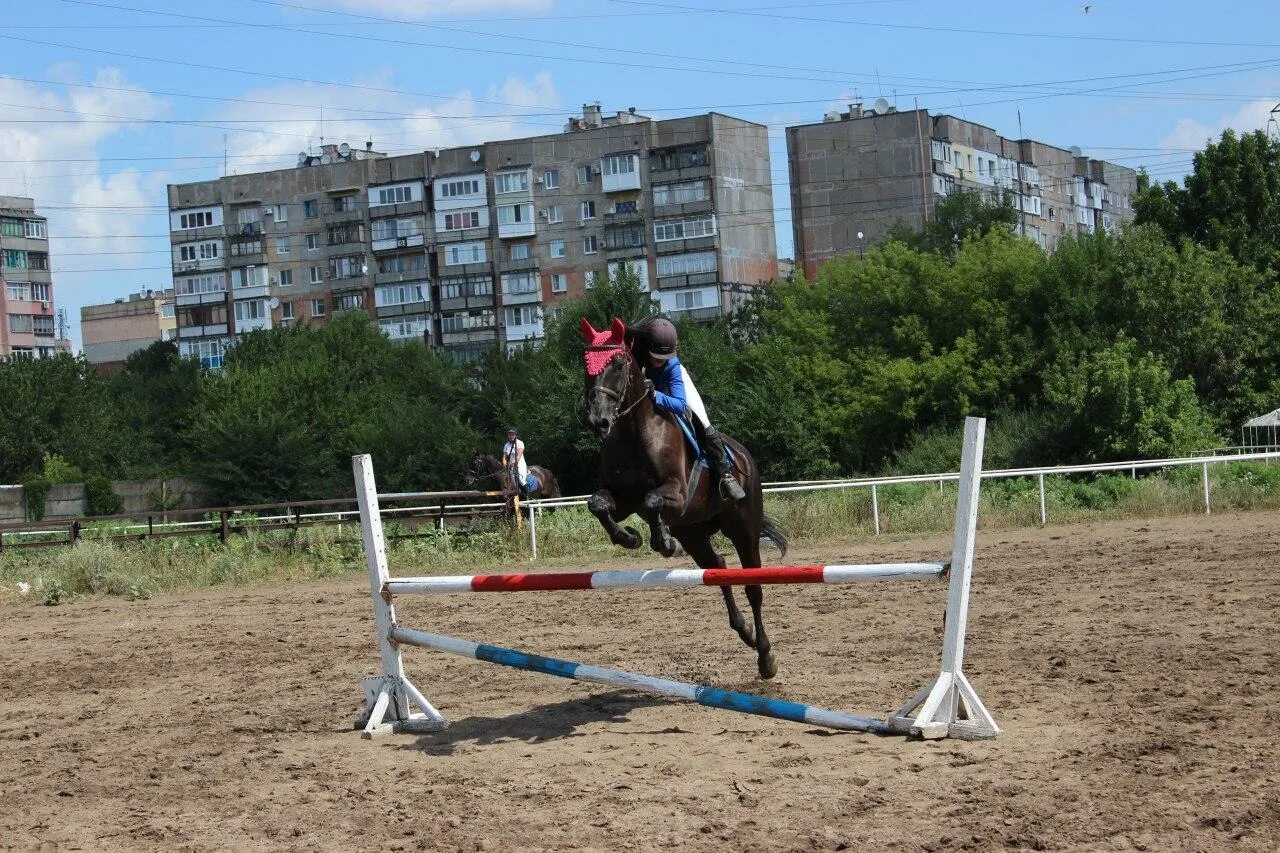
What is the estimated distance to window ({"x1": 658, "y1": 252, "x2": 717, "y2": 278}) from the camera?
3260 inches

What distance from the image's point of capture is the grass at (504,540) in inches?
858

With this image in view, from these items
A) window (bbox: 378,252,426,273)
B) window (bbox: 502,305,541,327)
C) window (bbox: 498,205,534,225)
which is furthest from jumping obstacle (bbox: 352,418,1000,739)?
window (bbox: 378,252,426,273)

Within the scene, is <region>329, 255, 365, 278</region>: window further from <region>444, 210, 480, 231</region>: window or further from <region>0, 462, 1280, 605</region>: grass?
<region>0, 462, 1280, 605</region>: grass

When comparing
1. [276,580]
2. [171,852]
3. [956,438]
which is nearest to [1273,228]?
[956,438]

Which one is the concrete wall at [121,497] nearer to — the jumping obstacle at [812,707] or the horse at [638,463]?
the horse at [638,463]

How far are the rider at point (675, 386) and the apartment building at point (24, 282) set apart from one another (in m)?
112

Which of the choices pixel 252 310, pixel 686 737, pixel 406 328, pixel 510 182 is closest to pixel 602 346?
pixel 686 737

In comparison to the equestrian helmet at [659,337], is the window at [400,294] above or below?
above

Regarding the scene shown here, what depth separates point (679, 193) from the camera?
8375cm

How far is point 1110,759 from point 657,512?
3272mm

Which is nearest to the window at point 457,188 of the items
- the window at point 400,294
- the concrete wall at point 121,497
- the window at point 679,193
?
the window at point 400,294

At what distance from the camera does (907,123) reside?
8388cm

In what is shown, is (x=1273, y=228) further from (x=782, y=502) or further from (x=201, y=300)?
(x=201, y=300)

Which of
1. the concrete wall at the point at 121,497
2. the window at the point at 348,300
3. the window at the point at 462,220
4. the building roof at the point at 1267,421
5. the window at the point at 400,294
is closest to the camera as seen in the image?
the building roof at the point at 1267,421
